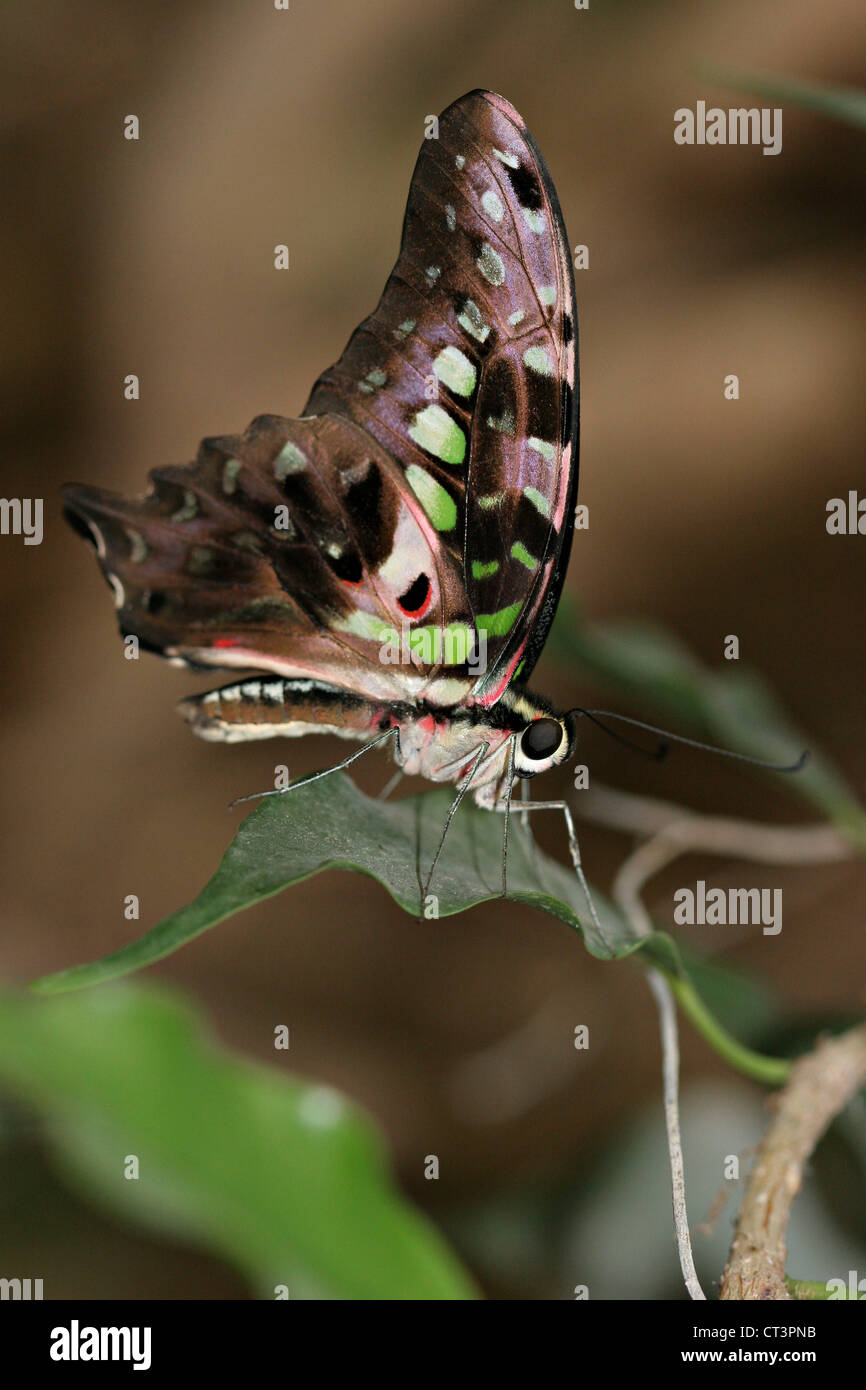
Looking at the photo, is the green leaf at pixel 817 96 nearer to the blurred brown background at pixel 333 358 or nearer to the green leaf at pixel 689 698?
the green leaf at pixel 689 698

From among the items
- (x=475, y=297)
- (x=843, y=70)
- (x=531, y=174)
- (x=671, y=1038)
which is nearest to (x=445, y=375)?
(x=475, y=297)

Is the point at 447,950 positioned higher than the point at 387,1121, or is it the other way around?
the point at 447,950

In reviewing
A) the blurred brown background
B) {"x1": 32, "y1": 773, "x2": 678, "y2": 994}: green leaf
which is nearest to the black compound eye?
{"x1": 32, "y1": 773, "x2": 678, "y2": 994}: green leaf

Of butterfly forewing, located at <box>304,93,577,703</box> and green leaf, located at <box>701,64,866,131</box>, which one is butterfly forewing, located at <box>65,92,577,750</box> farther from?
green leaf, located at <box>701,64,866,131</box>

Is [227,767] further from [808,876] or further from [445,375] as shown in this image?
[445,375]

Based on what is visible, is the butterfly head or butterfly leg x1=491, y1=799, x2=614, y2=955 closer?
butterfly leg x1=491, y1=799, x2=614, y2=955

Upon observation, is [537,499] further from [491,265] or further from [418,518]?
[491,265]
